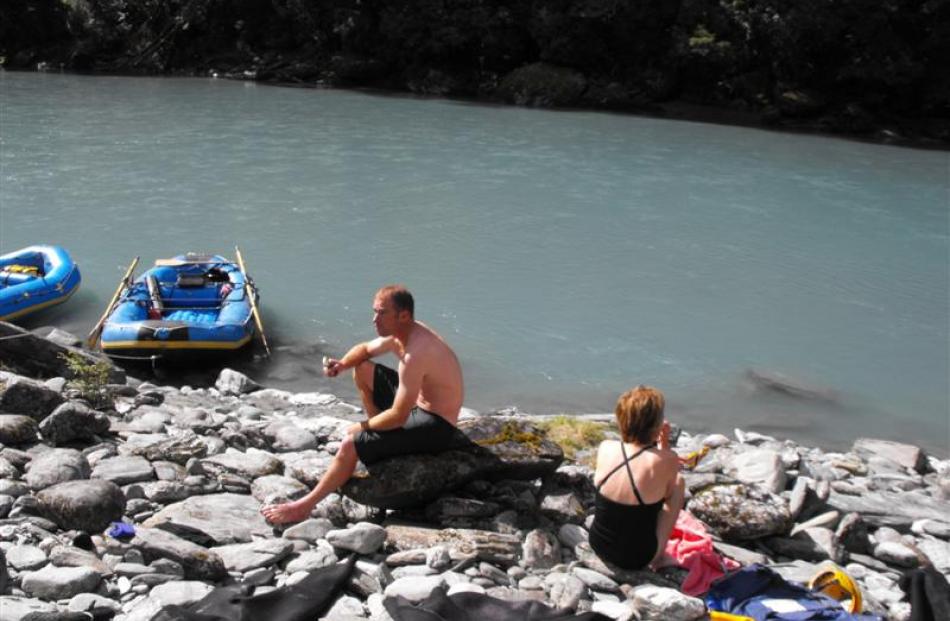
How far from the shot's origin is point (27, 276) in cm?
1245

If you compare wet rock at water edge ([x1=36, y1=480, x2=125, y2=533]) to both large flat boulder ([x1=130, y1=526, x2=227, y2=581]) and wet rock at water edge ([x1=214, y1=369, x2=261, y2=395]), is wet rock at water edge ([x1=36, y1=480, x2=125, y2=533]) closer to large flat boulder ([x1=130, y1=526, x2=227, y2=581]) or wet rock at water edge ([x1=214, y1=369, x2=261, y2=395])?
large flat boulder ([x1=130, y1=526, x2=227, y2=581])

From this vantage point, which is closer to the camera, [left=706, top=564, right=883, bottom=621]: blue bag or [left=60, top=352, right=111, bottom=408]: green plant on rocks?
[left=706, top=564, right=883, bottom=621]: blue bag

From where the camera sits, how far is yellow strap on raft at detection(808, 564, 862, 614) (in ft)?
14.8

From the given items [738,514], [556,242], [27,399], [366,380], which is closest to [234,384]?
[27,399]

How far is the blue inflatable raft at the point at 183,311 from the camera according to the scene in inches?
418

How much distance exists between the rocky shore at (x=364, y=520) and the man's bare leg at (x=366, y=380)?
477 millimetres

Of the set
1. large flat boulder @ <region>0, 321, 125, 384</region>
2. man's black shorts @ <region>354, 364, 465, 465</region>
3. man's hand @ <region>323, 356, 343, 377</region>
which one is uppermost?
man's hand @ <region>323, 356, 343, 377</region>

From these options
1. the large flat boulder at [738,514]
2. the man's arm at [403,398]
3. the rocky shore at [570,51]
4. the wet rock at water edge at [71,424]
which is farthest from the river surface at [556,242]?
the man's arm at [403,398]

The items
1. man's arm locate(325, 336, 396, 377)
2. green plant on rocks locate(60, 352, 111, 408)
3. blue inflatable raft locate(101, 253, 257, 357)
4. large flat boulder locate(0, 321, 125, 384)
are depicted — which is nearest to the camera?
man's arm locate(325, 336, 396, 377)

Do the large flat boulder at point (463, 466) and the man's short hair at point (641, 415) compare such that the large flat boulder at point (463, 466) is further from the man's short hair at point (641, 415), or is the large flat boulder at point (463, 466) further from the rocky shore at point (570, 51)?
the rocky shore at point (570, 51)

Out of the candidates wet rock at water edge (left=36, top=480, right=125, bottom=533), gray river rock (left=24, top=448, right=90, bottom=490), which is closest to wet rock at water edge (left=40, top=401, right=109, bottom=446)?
gray river rock (left=24, top=448, right=90, bottom=490)

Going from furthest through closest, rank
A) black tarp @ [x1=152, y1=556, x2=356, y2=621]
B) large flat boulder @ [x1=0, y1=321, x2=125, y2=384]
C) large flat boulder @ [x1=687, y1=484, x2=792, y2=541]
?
large flat boulder @ [x1=0, y1=321, x2=125, y2=384], large flat boulder @ [x1=687, y1=484, x2=792, y2=541], black tarp @ [x1=152, y1=556, x2=356, y2=621]

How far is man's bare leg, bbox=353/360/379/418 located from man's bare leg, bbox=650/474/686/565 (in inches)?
69.2

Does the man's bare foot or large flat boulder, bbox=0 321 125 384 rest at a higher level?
the man's bare foot
